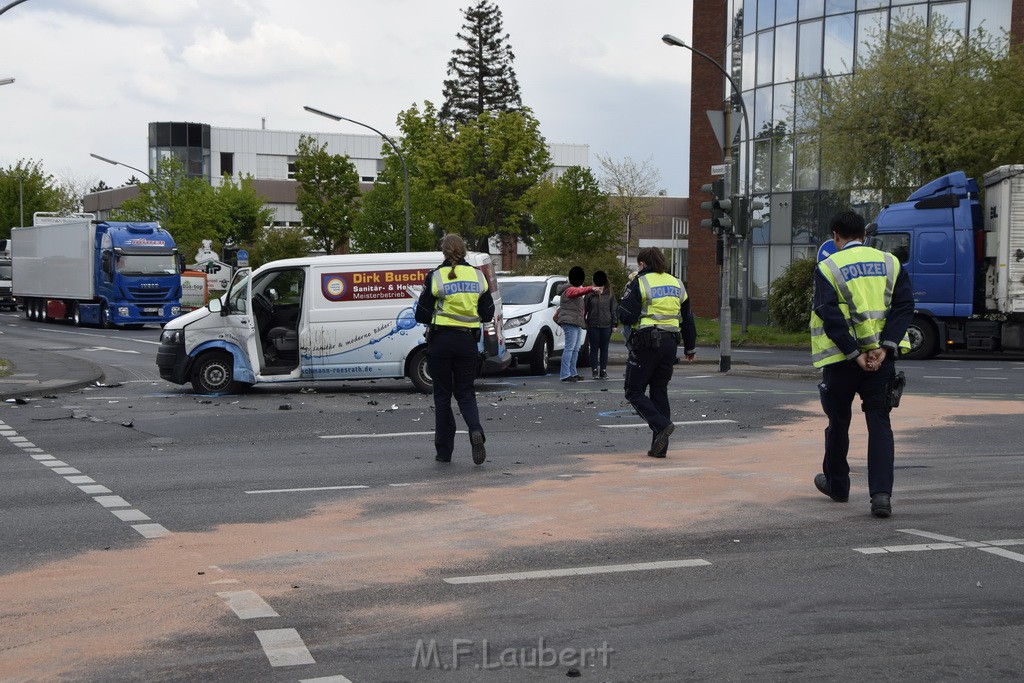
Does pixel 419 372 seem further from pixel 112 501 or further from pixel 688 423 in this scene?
pixel 112 501

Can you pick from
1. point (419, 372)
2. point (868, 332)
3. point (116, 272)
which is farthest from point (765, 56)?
point (868, 332)

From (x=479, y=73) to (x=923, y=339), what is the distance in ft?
172

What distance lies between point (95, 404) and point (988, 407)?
1081cm

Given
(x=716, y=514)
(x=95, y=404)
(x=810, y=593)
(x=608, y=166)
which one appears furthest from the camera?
(x=608, y=166)

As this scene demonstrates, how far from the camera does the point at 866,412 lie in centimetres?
770

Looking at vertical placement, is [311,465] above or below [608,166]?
below

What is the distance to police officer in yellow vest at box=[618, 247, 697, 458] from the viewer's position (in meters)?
10.5

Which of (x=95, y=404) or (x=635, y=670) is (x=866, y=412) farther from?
(x=95, y=404)

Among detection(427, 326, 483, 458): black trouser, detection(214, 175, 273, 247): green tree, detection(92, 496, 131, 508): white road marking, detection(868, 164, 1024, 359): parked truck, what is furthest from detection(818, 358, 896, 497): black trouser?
detection(214, 175, 273, 247): green tree

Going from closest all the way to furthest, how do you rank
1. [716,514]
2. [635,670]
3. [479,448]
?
1. [635,670]
2. [716,514]
3. [479,448]

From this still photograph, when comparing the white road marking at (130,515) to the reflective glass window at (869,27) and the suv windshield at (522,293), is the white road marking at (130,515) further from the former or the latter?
the reflective glass window at (869,27)

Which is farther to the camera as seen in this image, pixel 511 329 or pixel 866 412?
pixel 511 329

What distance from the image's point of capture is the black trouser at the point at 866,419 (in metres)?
7.59

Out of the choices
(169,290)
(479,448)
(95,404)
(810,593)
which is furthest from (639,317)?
(169,290)
